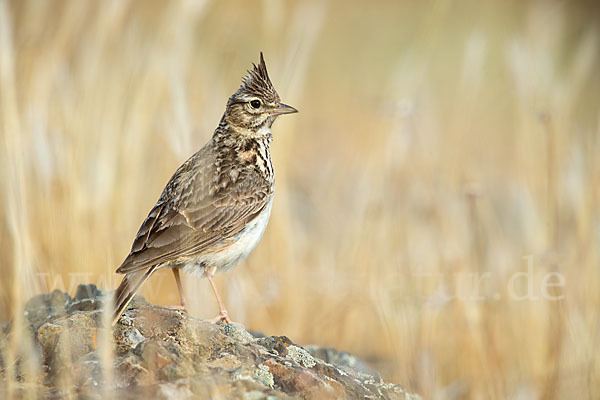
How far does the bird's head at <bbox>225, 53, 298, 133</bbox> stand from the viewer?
525 cm

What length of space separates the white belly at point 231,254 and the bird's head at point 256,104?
774mm

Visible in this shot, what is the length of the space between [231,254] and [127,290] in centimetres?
106

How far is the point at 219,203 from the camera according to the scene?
4727 millimetres

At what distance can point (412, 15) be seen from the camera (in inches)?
914

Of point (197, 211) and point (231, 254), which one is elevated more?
point (197, 211)

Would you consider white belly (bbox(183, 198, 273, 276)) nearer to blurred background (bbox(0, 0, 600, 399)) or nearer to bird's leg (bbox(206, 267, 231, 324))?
bird's leg (bbox(206, 267, 231, 324))

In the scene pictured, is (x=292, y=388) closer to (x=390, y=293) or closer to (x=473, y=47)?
(x=390, y=293)

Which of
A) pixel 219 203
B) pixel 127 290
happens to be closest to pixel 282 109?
pixel 219 203

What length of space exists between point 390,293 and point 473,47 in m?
1.96

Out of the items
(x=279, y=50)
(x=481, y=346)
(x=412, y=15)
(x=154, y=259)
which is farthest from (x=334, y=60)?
(x=154, y=259)

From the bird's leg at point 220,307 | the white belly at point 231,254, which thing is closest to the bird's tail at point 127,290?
the bird's leg at point 220,307

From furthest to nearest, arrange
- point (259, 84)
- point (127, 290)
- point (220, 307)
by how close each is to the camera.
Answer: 1. point (259, 84)
2. point (220, 307)
3. point (127, 290)

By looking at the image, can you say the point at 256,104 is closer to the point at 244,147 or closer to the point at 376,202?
the point at 244,147

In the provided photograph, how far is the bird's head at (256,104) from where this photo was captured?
525cm
